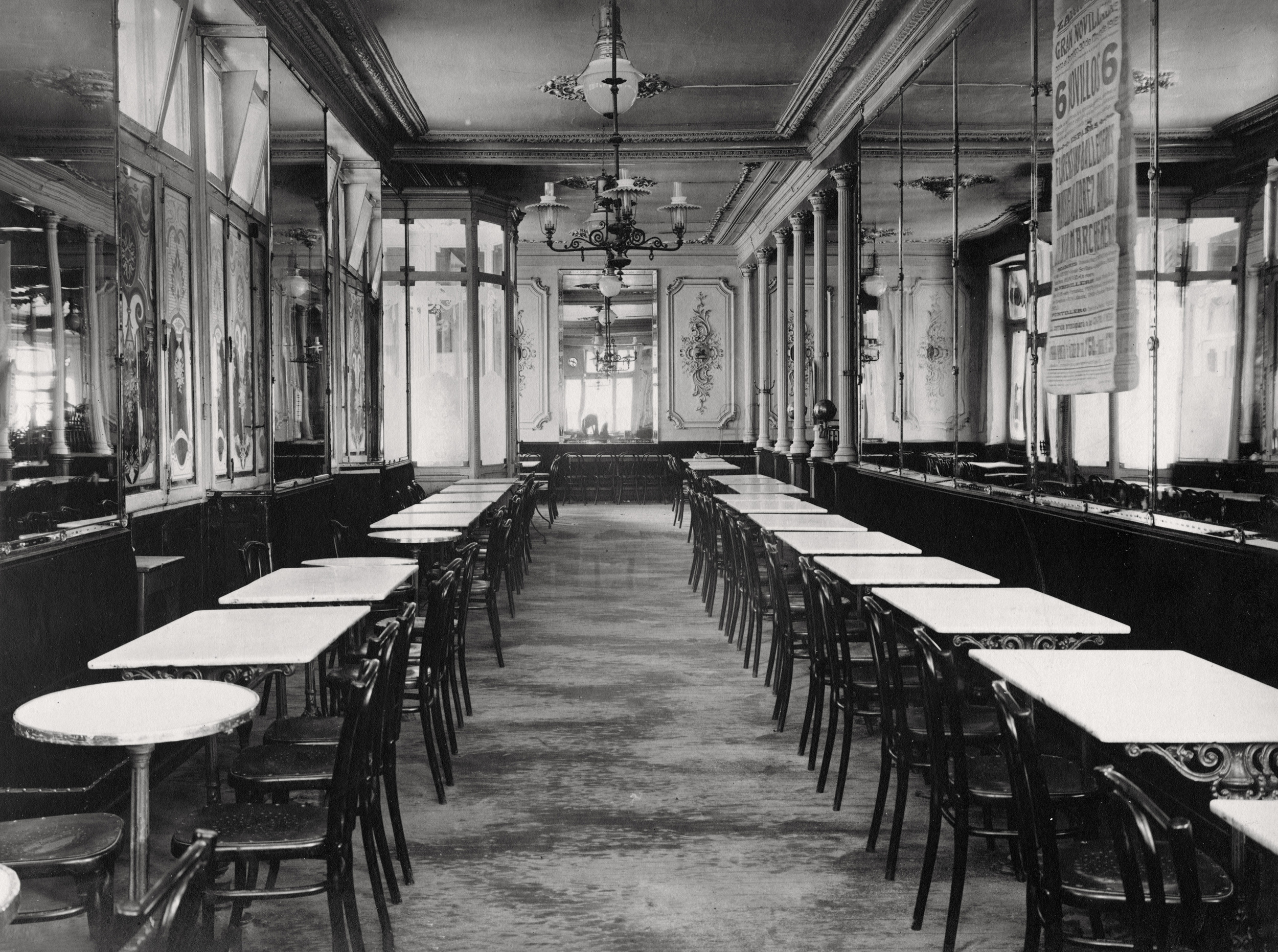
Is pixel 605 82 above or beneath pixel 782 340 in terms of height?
above

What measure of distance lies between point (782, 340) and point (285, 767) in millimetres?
11054

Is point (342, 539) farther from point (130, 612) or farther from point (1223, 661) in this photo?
point (1223, 661)

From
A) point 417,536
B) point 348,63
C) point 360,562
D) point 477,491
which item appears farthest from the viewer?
point 477,491

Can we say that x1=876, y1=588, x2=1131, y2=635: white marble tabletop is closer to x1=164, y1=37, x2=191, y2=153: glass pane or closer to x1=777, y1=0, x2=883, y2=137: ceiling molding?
x1=777, y1=0, x2=883, y2=137: ceiling molding

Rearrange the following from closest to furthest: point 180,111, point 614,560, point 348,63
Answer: point 180,111
point 348,63
point 614,560

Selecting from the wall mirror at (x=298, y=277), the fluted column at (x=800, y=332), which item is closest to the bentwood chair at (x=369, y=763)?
the wall mirror at (x=298, y=277)

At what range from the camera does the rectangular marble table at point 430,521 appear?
20.4ft

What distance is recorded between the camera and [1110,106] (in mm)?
4148

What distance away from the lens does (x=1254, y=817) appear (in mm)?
1675

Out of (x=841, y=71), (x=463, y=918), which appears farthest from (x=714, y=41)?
(x=463, y=918)

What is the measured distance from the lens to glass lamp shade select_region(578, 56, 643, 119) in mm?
5621

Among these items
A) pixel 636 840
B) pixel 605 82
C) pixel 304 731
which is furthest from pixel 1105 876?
pixel 605 82

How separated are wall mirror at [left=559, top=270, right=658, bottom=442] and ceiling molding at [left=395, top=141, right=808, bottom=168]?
236 inches

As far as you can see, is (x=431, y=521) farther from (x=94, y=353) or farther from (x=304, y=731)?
(x=304, y=731)
